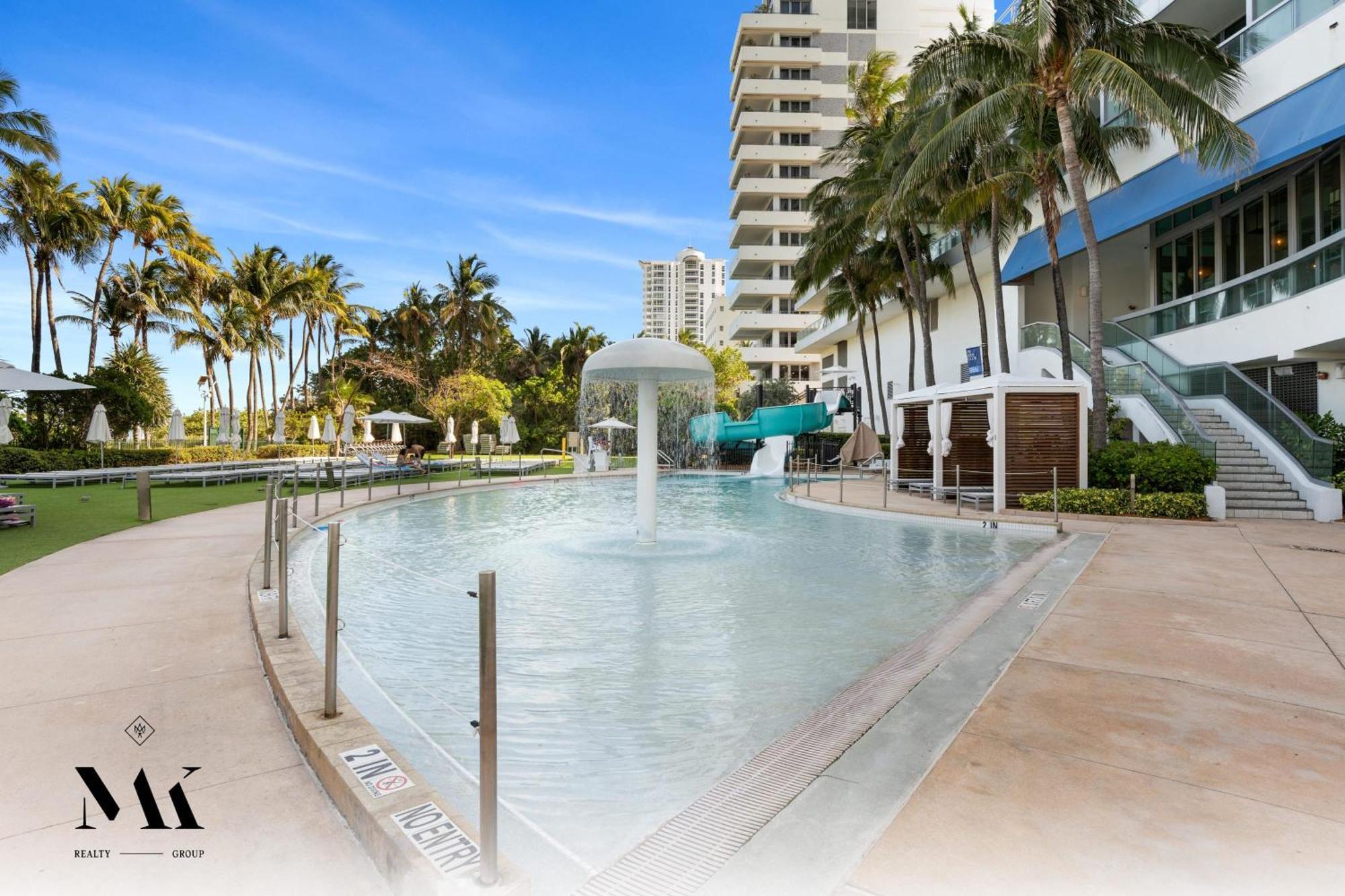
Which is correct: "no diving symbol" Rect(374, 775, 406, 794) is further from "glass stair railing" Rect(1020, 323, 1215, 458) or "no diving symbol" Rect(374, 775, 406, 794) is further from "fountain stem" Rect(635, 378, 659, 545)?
"glass stair railing" Rect(1020, 323, 1215, 458)

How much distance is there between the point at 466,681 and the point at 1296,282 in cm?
1848

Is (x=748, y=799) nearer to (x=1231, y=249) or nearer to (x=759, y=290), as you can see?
(x=1231, y=249)

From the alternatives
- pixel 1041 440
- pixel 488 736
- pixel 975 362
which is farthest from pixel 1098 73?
pixel 488 736

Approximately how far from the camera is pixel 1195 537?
1077 centimetres

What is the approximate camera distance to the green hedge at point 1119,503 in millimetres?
13156

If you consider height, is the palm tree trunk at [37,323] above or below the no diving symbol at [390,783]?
above

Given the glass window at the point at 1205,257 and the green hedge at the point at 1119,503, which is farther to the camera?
the glass window at the point at 1205,257

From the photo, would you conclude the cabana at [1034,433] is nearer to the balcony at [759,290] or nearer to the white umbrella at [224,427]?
the white umbrella at [224,427]

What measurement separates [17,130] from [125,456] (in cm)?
1198

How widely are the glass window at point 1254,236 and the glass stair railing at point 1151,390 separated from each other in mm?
4420

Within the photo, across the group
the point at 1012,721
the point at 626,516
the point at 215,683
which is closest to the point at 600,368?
the point at 626,516

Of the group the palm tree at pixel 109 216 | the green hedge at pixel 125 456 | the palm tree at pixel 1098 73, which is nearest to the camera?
the palm tree at pixel 1098 73

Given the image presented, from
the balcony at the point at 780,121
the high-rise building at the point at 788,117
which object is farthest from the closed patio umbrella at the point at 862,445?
the balcony at the point at 780,121

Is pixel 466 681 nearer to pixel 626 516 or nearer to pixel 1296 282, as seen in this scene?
pixel 626 516
